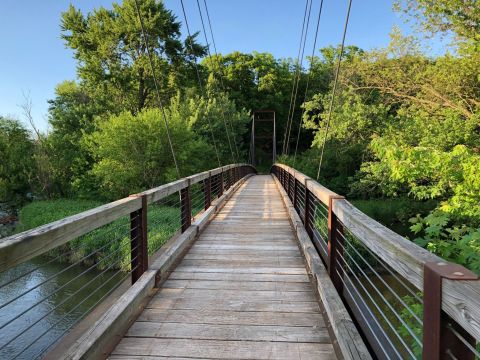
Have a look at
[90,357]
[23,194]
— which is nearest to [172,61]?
[23,194]

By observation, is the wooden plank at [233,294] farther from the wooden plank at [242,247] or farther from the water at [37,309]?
the water at [37,309]

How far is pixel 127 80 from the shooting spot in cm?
2722

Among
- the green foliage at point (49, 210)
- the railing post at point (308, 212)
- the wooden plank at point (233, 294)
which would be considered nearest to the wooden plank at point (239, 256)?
the railing post at point (308, 212)

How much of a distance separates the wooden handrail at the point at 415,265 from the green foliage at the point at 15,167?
24.1 metres

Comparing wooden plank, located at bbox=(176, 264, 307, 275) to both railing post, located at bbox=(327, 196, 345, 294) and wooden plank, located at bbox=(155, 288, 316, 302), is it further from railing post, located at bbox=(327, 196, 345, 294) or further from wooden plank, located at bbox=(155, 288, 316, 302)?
Result: railing post, located at bbox=(327, 196, 345, 294)

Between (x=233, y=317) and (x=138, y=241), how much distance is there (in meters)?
0.94

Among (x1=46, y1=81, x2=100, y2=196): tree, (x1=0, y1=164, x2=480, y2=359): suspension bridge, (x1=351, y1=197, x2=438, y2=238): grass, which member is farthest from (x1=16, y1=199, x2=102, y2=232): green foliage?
(x1=0, y1=164, x2=480, y2=359): suspension bridge

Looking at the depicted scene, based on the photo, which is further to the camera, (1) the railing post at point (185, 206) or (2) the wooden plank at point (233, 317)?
(1) the railing post at point (185, 206)

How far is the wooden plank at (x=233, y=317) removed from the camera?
2.43 m

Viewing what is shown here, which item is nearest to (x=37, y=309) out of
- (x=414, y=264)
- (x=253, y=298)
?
(x=253, y=298)

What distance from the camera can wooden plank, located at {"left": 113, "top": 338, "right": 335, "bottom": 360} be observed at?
6.65ft

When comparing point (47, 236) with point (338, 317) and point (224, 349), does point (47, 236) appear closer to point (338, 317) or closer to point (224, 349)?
point (224, 349)

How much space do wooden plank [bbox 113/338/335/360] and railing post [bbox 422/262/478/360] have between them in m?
0.97

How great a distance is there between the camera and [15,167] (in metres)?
23.5
